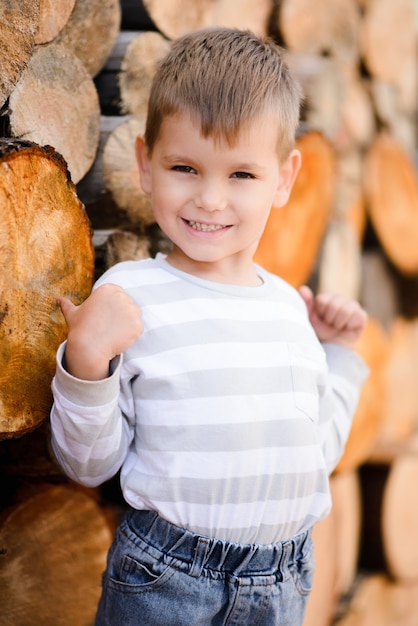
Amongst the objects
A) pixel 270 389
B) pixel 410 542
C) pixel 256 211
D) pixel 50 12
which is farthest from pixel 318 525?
pixel 50 12

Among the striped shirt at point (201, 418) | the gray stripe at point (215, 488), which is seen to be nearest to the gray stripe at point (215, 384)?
the striped shirt at point (201, 418)

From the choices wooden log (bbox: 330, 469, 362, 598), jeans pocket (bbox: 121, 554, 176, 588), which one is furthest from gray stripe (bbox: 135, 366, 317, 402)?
wooden log (bbox: 330, 469, 362, 598)

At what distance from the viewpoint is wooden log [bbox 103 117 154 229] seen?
4.70ft

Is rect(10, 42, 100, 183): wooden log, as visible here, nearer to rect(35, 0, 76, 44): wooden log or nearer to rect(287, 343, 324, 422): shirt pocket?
rect(35, 0, 76, 44): wooden log

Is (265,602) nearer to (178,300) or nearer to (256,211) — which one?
(178,300)

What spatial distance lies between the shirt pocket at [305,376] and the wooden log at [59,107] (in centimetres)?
49

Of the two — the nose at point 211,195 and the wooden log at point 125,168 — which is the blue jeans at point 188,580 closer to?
the nose at point 211,195

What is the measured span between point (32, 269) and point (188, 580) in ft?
1.62

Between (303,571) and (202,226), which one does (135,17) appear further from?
(303,571)

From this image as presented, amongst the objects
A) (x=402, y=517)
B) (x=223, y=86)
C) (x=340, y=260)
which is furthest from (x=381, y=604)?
(x=223, y=86)

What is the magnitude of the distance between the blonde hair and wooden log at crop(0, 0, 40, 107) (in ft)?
0.65

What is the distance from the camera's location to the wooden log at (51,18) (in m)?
1.23

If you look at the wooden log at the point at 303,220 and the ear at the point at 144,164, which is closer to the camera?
the ear at the point at 144,164

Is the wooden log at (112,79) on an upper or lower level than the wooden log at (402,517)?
upper
